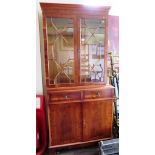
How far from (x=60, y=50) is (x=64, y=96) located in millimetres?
623

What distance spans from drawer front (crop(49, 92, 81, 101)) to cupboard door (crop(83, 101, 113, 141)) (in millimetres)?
159

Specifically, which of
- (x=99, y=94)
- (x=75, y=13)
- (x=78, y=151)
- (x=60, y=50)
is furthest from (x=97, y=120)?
(x=75, y=13)

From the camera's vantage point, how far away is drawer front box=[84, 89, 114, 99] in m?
2.13

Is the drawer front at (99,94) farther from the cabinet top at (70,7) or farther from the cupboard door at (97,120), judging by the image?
the cabinet top at (70,7)

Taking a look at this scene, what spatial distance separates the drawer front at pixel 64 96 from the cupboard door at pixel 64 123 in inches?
3.2

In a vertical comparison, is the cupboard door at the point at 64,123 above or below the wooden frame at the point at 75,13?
below

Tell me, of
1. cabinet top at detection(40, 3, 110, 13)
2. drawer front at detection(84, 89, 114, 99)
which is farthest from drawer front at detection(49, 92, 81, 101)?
cabinet top at detection(40, 3, 110, 13)

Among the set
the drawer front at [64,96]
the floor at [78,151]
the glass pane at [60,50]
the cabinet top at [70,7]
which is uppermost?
the cabinet top at [70,7]

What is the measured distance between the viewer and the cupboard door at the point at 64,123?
6.77ft

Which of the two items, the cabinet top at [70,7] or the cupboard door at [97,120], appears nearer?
the cabinet top at [70,7]

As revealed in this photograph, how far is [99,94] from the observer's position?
2.17 meters

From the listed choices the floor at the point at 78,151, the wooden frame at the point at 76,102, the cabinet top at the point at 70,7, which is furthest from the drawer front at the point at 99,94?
the cabinet top at the point at 70,7
